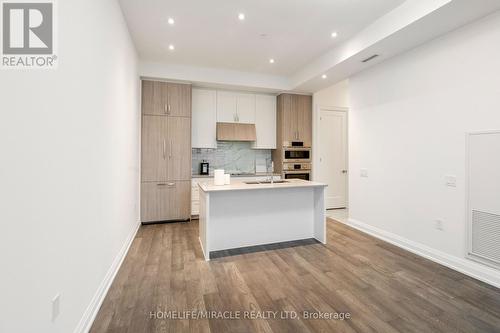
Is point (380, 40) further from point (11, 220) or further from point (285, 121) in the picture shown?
point (11, 220)

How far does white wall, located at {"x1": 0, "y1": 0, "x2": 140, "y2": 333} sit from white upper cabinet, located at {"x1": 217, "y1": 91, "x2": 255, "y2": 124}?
2732 mm

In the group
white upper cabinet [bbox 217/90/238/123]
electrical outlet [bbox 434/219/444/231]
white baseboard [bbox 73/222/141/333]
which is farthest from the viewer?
white upper cabinet [bbox 217/90/238/123]

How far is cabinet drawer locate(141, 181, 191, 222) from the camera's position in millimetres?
4445

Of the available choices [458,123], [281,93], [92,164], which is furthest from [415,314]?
[281,93]

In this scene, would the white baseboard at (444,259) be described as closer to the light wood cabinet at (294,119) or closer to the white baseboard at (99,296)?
the light wood cabinet at (294,119)

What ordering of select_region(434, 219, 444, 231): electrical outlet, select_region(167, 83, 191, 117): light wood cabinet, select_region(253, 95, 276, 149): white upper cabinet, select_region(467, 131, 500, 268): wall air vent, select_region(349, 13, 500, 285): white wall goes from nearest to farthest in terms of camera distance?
1. select_region(467, 131, 500, 268): wall air vent
2. select_region(349, 13, 500, 285): white wall
3. select_region(434, 219, 444, 231): electrical outlet
4. select_region(167, 83, 191, 117): light wood cabinet
5. select_region(253, 95, 276, 149): white upper cabinet

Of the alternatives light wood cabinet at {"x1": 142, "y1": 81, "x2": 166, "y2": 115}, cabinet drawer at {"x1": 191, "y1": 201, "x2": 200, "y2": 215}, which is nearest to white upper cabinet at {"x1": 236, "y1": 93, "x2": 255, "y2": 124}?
light wood cabinet at {"x1": 142, "y1": 81, "x2": 166, "y2": 115}

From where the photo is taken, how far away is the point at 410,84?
10.6ft

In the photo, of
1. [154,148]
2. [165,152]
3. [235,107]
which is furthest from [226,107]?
[154,148]

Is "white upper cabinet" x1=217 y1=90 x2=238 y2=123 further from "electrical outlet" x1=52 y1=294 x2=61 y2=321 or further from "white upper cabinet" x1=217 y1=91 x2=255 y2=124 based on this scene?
"electrical outlet" x1=52 y1=294 x2=61 y2=321

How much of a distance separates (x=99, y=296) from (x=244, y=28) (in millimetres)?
3495

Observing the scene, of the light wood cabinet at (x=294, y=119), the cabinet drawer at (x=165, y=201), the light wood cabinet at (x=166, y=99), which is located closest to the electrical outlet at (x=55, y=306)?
the cabinet drawer at (x=165, y=201)

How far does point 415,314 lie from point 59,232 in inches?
106

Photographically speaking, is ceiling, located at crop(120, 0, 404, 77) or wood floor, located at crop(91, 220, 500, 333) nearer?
wood floor, located at crop(91, 220, 500, 333)
